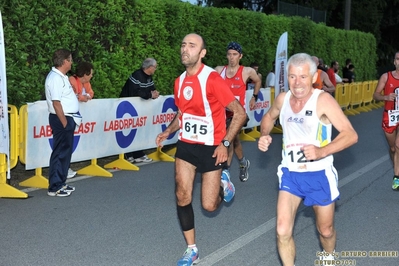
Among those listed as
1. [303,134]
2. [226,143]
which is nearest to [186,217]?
[226,143]

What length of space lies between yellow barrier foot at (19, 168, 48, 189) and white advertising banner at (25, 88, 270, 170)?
141 millimetres

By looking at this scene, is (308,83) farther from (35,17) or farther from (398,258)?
(35,17)

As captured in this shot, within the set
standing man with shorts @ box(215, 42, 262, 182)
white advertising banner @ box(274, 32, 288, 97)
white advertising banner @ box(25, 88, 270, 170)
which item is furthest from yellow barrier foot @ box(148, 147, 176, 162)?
white advertising banner @ box(274, 32, 288, 97)

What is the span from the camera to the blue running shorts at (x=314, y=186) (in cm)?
566

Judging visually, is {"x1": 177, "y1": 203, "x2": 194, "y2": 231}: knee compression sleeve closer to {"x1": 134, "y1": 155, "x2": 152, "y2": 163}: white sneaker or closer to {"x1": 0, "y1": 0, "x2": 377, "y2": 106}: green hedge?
{"x1": 0, "y1": 0, "x2": 377, "y2": 106}: green hedge

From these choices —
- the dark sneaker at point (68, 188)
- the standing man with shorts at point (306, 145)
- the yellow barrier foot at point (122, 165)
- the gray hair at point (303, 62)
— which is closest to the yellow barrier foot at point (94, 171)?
the yellow barrier foot at point (122, 165)

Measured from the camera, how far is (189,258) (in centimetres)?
637

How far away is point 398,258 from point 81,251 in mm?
2993

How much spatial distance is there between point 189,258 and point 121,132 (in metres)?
6.23

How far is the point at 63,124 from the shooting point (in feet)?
31.3

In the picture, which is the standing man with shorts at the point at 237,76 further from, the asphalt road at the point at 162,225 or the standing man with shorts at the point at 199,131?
the standing man with shorts at the point at 199,131

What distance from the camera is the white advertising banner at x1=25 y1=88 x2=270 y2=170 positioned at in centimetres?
1009

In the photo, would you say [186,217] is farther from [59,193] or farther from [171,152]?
[171,152]

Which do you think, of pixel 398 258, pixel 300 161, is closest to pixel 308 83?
pixel 300 161
